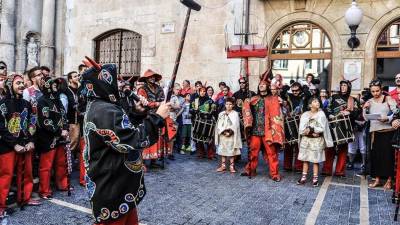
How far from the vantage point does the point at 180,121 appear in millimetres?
10617

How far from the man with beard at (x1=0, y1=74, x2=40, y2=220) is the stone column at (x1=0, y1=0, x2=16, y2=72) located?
39.0 feet

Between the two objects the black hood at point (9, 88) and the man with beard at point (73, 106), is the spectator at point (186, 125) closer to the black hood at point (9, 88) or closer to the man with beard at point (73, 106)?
the man with beard at point (73, 106)

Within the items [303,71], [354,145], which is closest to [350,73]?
[303,71]

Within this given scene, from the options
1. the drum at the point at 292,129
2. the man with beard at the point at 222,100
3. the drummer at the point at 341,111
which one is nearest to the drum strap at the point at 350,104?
the drummer at the point at 341,111

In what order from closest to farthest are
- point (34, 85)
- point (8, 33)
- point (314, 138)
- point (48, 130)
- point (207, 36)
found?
point (48, 130) < point (34, 85) < point (314, 138) < point (207, 36) < point (8, 33)

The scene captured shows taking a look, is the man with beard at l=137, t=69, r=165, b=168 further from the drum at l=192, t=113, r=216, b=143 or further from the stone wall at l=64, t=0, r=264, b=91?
the stone wall at l=64, t=0, r=264, b=91

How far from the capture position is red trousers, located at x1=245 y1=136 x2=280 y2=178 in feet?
24.1

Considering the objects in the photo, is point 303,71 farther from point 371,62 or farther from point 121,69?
point 121,69

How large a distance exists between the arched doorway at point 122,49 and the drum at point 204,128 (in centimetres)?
608

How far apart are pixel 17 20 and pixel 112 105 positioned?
1542cm

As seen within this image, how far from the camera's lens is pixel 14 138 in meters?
5.04

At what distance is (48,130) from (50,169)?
0.62 meters

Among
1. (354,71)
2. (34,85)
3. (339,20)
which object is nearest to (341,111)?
(354,71)

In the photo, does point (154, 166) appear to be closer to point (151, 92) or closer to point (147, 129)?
point (151, 92)
